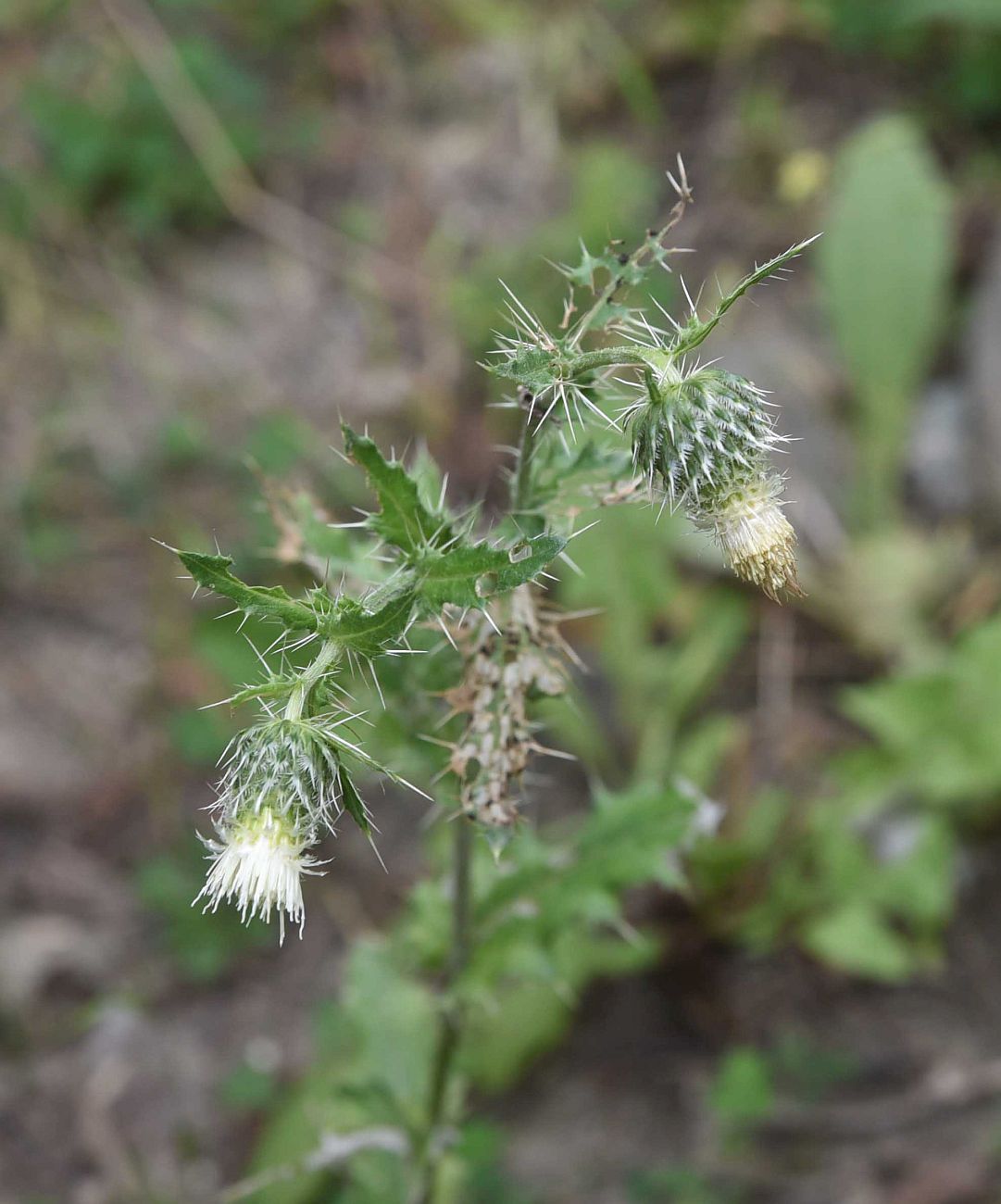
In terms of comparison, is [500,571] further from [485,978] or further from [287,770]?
[485,978]

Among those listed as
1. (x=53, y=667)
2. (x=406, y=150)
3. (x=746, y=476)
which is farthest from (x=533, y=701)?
(x=406, y=150)

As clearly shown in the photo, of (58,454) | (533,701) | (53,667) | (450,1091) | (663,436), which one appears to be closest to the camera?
(663,436)

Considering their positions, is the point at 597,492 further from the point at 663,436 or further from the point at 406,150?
the point at 406,150

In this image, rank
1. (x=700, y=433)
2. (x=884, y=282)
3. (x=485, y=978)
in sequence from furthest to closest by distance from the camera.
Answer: (x=884, y=282)
(x=485, y=978)
(x=700, y=433)

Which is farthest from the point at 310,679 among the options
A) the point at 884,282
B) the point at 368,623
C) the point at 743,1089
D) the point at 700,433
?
the point at 884,282

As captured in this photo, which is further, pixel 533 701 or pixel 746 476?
pixel 533 701

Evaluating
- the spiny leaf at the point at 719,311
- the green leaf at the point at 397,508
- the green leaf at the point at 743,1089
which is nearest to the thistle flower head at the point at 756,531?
the spiny leaf at the point at 719,311
